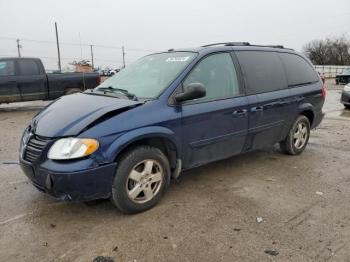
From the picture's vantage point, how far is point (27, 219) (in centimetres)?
371

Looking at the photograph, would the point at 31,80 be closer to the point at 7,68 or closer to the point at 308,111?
the point at 7,68

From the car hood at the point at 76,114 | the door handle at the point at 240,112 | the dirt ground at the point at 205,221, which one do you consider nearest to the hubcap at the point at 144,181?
the dirt ground at the point at 205,221

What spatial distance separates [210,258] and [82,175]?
1.36 metres

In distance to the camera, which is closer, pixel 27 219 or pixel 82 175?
pixel 82 175

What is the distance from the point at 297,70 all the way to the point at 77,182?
13.6 feet

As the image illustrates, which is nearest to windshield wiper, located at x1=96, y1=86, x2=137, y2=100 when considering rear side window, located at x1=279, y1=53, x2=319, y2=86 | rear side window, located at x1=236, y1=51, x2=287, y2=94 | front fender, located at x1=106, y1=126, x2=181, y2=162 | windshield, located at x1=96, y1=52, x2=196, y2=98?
windshield, located at x1=96, y1=52, x2=196, y2=98

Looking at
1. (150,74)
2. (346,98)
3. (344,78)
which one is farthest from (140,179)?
(344,78)

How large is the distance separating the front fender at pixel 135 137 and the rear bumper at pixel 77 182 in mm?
127

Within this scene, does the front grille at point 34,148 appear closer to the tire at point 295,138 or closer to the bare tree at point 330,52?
the tire at point 295,138

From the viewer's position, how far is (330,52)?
73.8m

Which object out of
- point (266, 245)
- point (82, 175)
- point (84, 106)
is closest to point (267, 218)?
point (266, 245)

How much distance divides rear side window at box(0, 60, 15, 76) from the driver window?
31.0 ft

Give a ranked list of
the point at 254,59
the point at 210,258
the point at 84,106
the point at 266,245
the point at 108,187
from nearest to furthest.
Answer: the point at 210,258, the point at 266,245, the point at 108,187, the point at 84,106, the point at 254,59

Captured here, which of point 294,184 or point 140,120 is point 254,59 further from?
point 140,120
